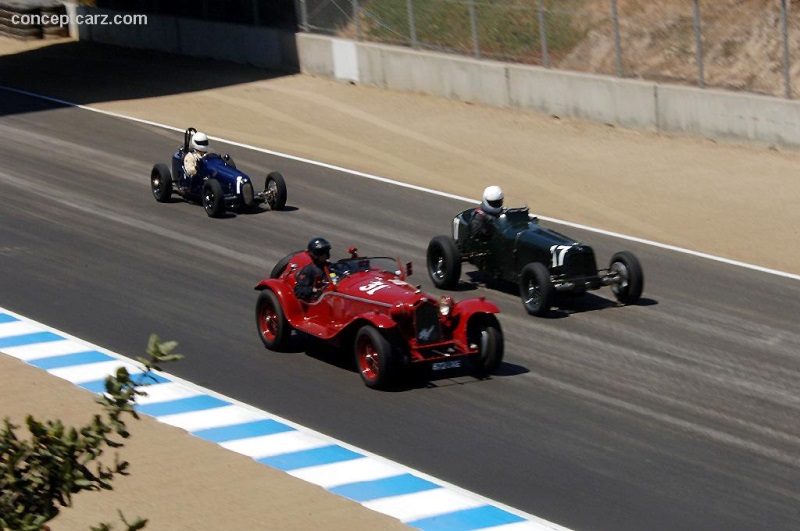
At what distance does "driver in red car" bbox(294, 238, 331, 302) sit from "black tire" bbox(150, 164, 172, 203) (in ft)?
25.1

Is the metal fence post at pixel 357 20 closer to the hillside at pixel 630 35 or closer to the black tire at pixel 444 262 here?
the hillside at pixel 630 35

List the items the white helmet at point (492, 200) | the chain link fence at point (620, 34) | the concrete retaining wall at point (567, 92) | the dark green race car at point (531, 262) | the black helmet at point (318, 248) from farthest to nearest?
the chain link fence at point (620, 34), the concrete retaining wall at point (567, 92), the white helmet at point (492, 200), the dark green race car at point (531, 262), the black helmet at point (318, 248)

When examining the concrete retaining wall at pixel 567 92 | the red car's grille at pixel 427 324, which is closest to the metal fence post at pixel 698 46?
the concrete retaining wall at pixel 567 92

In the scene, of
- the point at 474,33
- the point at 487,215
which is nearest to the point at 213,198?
the point at 487,215

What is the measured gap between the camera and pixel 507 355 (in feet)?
47.7

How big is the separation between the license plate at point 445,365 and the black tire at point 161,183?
30.2 feet

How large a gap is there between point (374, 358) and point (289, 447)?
6.16ft

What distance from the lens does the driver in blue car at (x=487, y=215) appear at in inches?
667

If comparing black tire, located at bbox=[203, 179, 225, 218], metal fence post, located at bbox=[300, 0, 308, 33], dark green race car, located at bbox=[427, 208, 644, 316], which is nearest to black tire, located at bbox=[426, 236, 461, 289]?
dark green race car, located at bbox=[427, 208, 644, 316]

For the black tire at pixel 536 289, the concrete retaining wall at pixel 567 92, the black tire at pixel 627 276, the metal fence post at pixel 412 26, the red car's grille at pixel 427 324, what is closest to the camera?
the red car's grille at pixel 427 324

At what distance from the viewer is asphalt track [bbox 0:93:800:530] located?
1127 centimetres

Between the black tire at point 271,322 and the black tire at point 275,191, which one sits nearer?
the black tire at point 271,322

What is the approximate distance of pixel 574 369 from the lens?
14156 millimetres

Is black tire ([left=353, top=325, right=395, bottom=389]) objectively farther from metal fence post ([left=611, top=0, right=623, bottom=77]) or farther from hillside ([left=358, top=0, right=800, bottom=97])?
metal fence post ([left=611, top=0, right=623, bottom=77])
